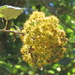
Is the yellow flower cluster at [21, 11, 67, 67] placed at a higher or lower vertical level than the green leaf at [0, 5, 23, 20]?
lower

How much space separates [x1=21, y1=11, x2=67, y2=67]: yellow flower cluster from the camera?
3.78 feet

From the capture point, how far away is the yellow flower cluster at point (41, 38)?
115 cm

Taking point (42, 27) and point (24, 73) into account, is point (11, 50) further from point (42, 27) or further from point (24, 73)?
point (42, 27)

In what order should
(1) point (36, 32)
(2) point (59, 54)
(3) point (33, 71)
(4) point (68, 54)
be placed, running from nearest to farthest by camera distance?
1. (1) point (36, 32)
2. (2) point (59, 54)
3. (4) point (68, 54)
4. (3) point (33, 71)

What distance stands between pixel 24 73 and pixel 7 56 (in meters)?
0.67

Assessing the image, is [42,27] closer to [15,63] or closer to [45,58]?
[45,58]

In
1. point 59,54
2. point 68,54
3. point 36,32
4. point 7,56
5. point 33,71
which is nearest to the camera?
point 36,32

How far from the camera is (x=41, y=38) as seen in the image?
114cm

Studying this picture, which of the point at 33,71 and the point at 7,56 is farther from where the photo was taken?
the point at 33,71

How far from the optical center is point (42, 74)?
96.1 inches

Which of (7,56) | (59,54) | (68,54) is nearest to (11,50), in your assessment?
(7,56)

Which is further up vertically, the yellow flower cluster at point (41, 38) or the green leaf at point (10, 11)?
the green leaf at point (10, 11)

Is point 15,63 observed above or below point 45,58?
below

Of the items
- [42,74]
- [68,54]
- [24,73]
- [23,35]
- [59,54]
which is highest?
[23,35]
